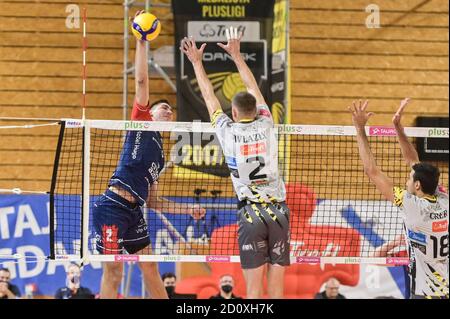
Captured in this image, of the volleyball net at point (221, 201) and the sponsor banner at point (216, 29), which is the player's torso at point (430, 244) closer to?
the volleyball net at point (221, 201)

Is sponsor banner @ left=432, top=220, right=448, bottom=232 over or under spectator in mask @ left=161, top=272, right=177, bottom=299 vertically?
over

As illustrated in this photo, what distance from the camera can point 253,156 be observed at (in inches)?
313

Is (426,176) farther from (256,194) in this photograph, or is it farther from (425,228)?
(256,194)

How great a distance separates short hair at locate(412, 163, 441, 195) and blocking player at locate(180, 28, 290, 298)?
4.51 feet

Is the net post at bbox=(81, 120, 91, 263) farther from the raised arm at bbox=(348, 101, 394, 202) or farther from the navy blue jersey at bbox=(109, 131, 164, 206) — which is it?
the raised arm at bbox=(348, 101, 394, 202)

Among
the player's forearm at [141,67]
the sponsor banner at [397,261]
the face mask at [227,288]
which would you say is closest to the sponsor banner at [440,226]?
the sponsor banner at [397,261]

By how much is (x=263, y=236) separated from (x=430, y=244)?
1.60m

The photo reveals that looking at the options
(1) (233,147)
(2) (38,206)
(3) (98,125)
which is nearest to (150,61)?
(2) (38,206)

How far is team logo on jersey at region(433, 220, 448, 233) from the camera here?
7.58 metres

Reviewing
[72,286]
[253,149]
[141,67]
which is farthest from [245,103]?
[72,286]

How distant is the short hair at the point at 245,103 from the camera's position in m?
7.92

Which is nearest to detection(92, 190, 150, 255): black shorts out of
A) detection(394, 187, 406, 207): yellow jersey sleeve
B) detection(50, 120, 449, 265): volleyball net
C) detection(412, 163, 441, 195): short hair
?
detection(50, 120, 449, 265): volleyball net

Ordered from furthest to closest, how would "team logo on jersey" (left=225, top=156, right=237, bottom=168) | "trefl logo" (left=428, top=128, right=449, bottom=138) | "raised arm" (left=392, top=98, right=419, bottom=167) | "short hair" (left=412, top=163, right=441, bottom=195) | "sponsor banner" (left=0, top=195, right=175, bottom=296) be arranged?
"sponsor banner" (left=0, top=195, right=175, bottom=296), "trefl logo" (left=428, top=128, right=449, bottom=138), "raised arm" (left=392, top=98, right=419, bottom=167), "team logo on jersey" (left=225, top=156, right=237, bottom=168), "short hair" (left=412, top=163, right=441, bottom=195)
